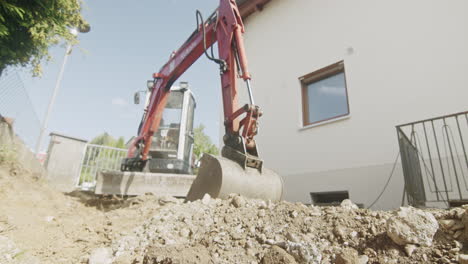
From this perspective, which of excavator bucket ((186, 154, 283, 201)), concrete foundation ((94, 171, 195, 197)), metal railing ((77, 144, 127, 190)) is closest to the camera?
excavator bucket ((186, 154, 283, 201))

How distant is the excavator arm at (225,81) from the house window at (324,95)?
95.5 inches

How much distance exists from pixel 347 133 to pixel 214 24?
9.21ft

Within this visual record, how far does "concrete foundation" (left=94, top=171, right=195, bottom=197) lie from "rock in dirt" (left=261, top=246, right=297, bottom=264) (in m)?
3.39

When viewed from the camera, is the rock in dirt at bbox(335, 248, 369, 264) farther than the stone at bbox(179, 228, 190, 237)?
No

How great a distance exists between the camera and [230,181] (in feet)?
8.38

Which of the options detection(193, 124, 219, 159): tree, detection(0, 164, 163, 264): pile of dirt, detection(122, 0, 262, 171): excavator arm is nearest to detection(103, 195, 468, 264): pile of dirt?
detection(0, 164, 163, 264): pile of dirt

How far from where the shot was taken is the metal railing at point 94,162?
797 centimetres

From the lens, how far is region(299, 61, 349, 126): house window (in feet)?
17.0

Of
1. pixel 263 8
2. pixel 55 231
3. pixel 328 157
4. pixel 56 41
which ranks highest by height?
pixel 263 8

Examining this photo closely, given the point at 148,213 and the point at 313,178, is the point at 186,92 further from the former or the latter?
the point at 148,213

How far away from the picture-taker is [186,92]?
6.19 meters

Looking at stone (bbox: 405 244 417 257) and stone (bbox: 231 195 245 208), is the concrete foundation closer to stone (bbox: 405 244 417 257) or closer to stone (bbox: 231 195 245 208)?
stone (bbox: 231 195 245 208)

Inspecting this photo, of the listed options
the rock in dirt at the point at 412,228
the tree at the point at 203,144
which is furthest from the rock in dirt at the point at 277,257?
the tree at the point at 203,144

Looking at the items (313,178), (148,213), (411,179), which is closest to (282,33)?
(313,178)
